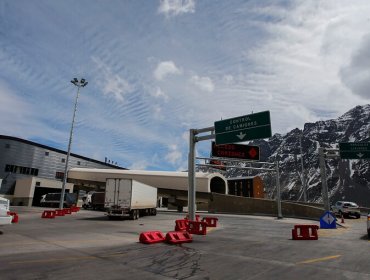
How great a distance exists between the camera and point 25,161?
231 feet

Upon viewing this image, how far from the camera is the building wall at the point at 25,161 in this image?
66.2 m

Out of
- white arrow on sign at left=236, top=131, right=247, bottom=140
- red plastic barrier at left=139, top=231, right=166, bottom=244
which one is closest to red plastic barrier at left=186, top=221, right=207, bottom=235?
red plastic barrier at left=139, top=231, right=166, bottom=244

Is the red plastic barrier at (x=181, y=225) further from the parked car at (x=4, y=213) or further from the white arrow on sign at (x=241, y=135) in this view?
the parked car at (x=4, y=213)

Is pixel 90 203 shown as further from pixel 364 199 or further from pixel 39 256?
pixel 364 199

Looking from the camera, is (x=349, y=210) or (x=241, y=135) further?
(x=349, y=210)

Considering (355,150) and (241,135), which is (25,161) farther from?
(355,150)

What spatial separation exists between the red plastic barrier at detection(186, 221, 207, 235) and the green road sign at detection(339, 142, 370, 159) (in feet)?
52.1

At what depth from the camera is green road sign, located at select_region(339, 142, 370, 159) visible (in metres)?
26.4

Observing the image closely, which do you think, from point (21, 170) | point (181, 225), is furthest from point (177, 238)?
point (21, 170)

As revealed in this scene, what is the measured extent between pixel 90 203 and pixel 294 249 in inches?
1823

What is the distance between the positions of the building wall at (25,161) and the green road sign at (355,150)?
208 ft

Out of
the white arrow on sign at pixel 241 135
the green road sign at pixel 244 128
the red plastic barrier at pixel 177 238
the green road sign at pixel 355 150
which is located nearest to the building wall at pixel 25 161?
the green road sign at pixel 244 128

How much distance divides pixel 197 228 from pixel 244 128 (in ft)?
20.9

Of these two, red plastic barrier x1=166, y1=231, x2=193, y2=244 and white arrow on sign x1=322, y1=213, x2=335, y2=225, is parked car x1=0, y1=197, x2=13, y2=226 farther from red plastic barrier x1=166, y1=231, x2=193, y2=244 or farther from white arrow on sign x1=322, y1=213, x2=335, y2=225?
white arrow on sign x1=322, y1=213, x2=335, y2=225
